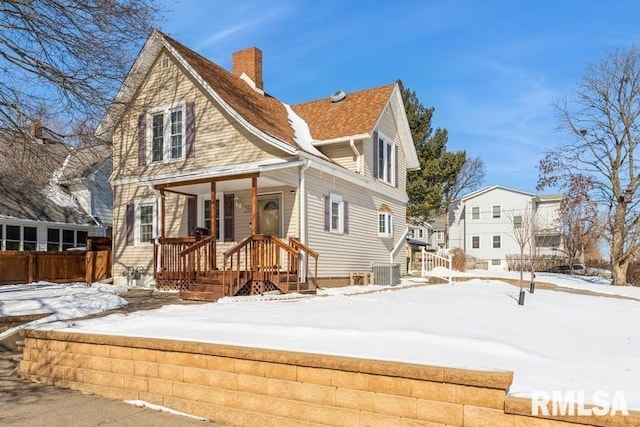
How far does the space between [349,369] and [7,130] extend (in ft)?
32.3

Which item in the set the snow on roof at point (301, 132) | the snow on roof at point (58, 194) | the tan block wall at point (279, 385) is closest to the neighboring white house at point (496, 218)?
the snow on roof at point (301, 132)

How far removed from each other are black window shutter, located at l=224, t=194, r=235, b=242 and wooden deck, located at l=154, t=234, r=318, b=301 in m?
1.65

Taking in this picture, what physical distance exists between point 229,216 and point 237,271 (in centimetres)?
393

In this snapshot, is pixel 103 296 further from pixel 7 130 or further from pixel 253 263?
pixel 7 130

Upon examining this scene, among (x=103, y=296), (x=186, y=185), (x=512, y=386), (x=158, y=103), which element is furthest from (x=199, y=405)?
(x=158, y=103)

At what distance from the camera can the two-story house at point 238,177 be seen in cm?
1241

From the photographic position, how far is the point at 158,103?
1541 centimetres

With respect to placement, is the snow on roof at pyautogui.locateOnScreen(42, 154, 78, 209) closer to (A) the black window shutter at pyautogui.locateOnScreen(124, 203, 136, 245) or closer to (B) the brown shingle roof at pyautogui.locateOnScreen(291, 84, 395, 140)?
(A) the black window shutter at pyautogui.locateOnScreen(124, 203, 136, 245)

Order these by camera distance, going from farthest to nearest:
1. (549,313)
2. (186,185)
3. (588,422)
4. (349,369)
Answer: (186,185) → (549,313) → (349,369) → (588,422)

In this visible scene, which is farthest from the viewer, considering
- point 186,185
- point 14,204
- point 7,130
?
point 14,204

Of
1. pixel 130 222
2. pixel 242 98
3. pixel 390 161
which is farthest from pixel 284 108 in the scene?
pixel 130 222

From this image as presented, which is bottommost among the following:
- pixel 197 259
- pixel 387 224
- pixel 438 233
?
pixel 197 259

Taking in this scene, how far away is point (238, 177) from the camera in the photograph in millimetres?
12250
